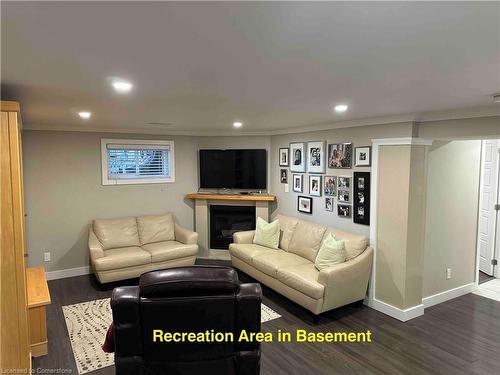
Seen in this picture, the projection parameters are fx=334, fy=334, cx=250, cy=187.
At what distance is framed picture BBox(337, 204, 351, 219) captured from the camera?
4.48 metres

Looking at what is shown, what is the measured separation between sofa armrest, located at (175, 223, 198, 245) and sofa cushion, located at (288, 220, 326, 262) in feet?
4.94

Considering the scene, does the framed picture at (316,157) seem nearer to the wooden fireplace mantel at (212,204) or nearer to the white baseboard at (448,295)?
the wooden fireplace mantel at (212,204)

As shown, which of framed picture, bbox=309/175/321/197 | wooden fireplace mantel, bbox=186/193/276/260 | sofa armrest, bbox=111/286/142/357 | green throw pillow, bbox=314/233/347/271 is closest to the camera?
sofa armrest, bbox=111/286/142/357

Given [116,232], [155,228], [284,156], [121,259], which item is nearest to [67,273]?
[116,232]

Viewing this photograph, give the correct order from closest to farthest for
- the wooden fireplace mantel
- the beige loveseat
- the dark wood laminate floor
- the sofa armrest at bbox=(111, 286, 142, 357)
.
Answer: the sofa armrest at bbox=(111, 286, 142, 357), the dark wood laminate floor, the beige loveseat, the wooden fireplace mantel

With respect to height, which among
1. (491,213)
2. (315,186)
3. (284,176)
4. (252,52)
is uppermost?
(252,52)

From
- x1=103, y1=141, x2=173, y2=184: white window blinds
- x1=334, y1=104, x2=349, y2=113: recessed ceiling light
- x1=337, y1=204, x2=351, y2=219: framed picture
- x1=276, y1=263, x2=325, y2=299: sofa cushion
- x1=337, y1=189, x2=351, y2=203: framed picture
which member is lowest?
x1=276, y1=263, x2=325, y2=299: sofa cushion

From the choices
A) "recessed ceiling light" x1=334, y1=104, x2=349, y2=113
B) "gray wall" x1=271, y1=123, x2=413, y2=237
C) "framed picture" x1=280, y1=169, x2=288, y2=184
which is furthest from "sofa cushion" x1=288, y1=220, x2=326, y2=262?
"recessed ceiling light" x1=334, y1=104, x2=349, y2=113

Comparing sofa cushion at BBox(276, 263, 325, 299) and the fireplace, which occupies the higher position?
the fireplace

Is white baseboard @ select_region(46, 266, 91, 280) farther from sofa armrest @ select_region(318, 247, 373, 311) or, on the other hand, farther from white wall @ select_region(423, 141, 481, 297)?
white wall @ select_region(423, 141, 481, 297)

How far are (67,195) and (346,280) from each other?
4180 millimetres

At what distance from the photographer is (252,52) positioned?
154cm

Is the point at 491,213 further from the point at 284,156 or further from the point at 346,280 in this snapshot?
the point at 284,156

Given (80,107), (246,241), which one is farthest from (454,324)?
(80,107)
